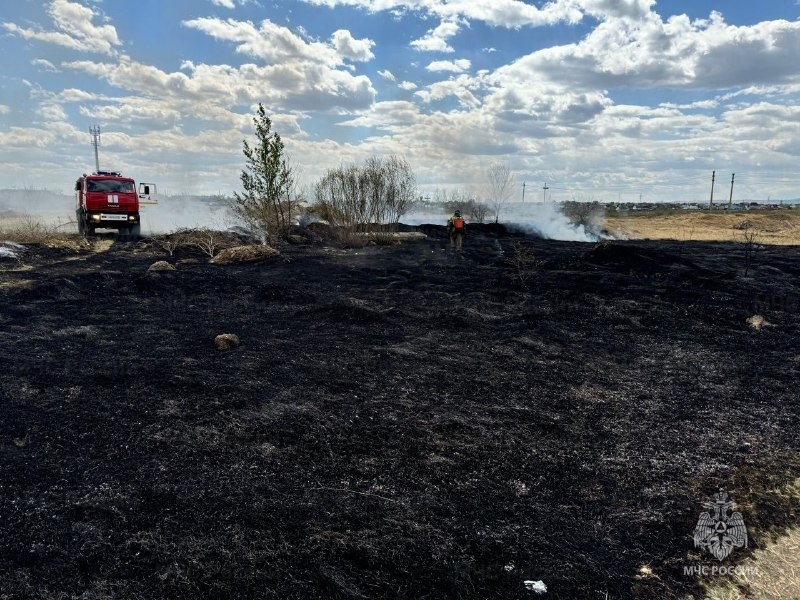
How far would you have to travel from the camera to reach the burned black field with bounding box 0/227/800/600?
300 cm

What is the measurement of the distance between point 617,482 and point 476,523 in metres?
1.37

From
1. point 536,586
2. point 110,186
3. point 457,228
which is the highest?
point 110,186

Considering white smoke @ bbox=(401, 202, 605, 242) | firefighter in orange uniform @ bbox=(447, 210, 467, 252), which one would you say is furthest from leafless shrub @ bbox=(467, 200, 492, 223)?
firefighter in orange uniform @ bbox=(447, 210, 467, 252)

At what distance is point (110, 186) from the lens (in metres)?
19.3

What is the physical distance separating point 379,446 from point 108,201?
769 inches

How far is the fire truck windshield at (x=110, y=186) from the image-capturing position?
1905 centimetres

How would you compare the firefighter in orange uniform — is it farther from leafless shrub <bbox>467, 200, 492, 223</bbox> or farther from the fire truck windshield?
leafless shrub <bbox>467, 200, 492, 223</bbox>

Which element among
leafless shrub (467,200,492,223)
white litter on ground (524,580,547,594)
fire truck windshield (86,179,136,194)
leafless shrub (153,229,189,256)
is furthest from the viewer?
leafless shrub (467,200,492,223)

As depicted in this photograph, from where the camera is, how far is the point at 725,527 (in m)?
3.43
